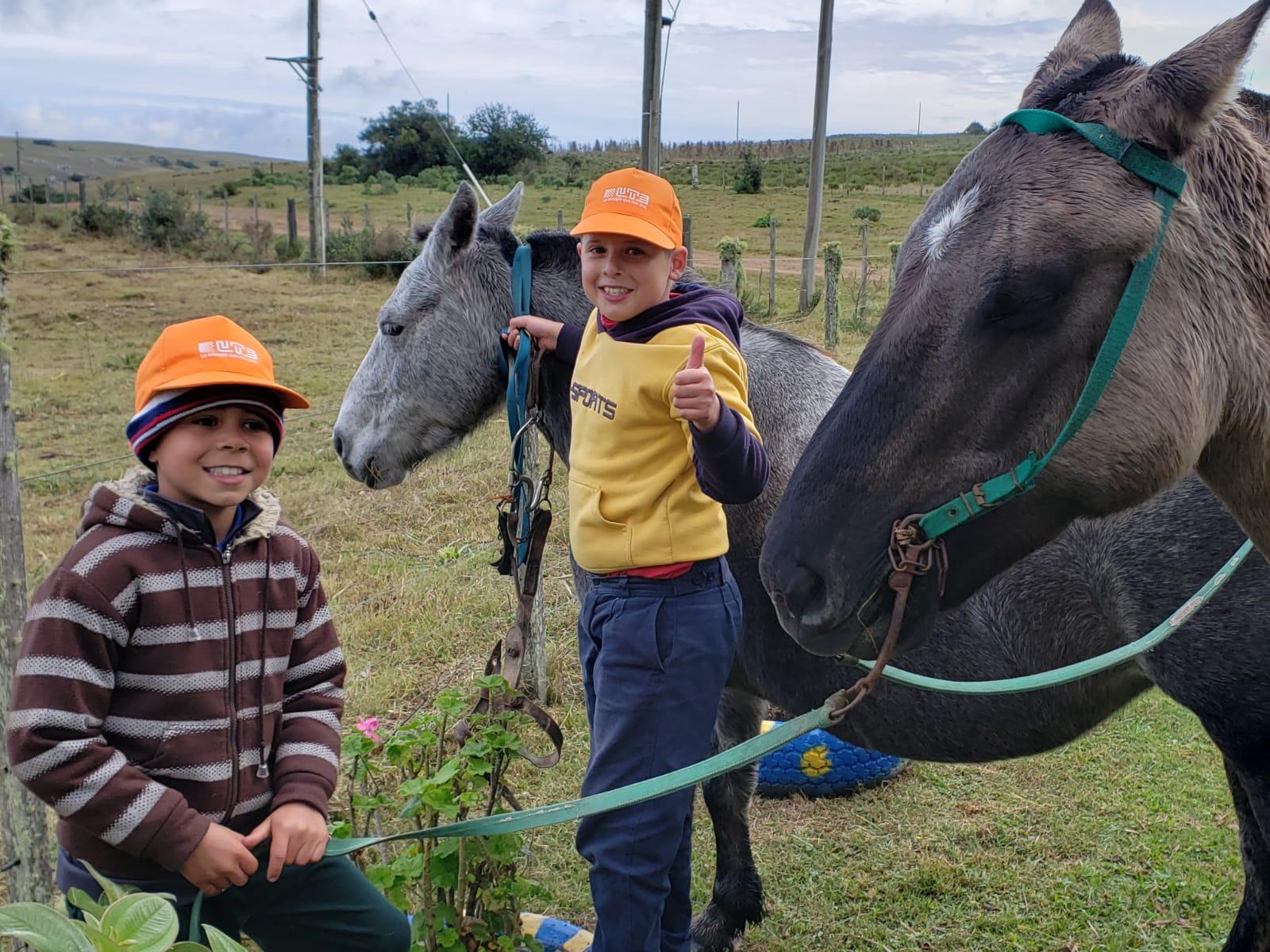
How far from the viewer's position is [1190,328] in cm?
153

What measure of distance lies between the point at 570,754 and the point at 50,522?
435 cm

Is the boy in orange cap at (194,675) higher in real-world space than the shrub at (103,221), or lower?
lower

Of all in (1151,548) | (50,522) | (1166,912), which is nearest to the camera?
(1151,548)

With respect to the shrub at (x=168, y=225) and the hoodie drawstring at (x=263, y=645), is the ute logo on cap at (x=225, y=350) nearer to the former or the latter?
the hoodie drawstring at (x=263, y=645)

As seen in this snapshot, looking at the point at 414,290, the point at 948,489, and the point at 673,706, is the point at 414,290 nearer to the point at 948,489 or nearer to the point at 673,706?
the point at 673,706

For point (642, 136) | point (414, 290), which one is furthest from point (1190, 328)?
point (642, 136)

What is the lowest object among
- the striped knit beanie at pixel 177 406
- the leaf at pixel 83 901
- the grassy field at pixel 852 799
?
the grassy field at pixel 852 799

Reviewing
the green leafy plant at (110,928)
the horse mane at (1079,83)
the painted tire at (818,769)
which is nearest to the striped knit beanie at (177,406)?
the green leafy plant at (110,928)

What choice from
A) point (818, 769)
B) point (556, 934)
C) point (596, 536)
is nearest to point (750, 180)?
point (818, 769)

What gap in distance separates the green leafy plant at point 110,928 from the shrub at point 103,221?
81.7ft

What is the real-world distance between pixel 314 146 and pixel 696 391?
62.1 feet

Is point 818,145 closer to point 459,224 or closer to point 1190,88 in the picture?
point 459,224

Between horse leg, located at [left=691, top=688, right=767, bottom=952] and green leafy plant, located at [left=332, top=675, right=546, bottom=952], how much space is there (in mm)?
861

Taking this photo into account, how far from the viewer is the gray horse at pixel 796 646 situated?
2.28 m
